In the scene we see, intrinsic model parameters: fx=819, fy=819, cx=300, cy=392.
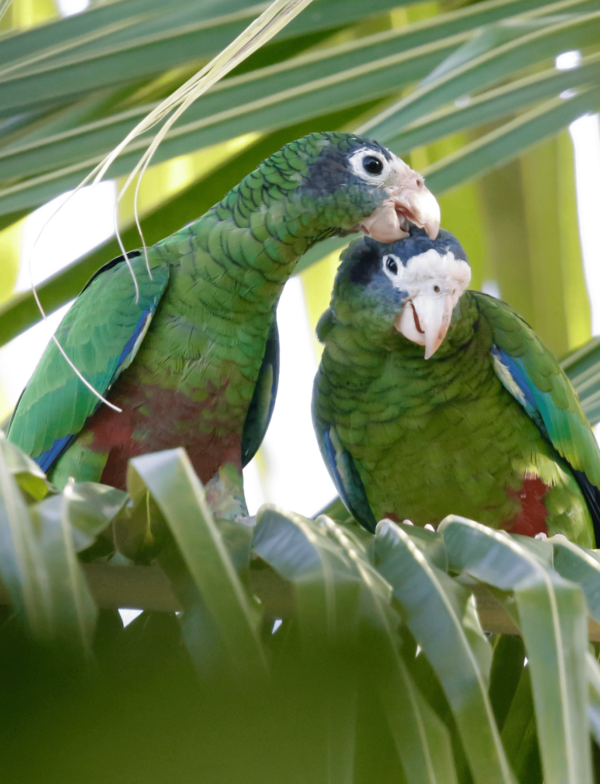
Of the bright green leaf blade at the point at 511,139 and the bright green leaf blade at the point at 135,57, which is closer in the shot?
the bright green leaf blade at the point at 135,57

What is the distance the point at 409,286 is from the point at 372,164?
0.77 feet

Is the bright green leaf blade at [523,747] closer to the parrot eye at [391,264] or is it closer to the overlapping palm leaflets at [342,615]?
the overlapping palm leaflets at [342,615]

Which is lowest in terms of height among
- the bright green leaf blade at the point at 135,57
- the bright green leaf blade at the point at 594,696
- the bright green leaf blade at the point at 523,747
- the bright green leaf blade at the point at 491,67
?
the bright green leaf blade at the point at 523,747

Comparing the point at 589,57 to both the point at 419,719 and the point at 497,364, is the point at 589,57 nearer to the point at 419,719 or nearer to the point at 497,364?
the point at 497,364

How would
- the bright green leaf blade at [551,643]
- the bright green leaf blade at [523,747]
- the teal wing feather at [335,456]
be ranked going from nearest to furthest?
the bright green leaf blade at [551,643]
the bright green leaf blade at [523,747]
the teal wing feather at [335,456]

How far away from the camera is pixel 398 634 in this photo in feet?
1.93

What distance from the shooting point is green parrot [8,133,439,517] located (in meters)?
1.42

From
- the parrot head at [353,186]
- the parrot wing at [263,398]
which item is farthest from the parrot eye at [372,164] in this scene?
the parrot wing at [263,398]

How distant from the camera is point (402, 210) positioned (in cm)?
149

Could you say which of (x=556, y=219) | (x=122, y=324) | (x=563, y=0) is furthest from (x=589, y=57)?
(x=122, y=324)

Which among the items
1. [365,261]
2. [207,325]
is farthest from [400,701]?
[365,261]

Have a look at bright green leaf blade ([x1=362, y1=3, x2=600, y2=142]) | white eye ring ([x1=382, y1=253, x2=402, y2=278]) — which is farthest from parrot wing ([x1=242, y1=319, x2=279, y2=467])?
bright green leaf blade ([x1=362, y1=3, x2=600, y2=142])

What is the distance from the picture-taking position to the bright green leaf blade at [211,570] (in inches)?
18.4

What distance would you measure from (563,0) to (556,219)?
0.69m
